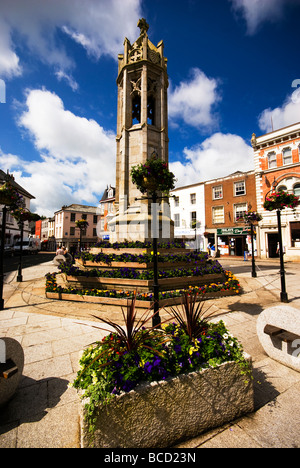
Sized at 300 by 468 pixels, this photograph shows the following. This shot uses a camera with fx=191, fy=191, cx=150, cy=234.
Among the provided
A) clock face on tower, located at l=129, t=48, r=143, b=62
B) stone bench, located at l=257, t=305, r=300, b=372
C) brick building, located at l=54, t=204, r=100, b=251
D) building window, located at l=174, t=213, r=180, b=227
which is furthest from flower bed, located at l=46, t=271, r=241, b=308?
brick building, located at l=54, t=204, r=100, b=251

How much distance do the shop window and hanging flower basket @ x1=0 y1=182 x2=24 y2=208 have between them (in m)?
25.5

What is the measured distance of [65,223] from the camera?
47.6m

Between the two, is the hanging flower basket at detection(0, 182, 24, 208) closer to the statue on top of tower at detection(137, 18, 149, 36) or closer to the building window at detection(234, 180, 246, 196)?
the statue on top of tower at detection(137, 18, 149, 36)

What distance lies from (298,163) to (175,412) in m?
27.1

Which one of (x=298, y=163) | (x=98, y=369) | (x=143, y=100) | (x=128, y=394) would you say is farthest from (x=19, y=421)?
(x=298, y=163)

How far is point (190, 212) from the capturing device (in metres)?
32.4

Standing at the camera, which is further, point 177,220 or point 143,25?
point 177,220

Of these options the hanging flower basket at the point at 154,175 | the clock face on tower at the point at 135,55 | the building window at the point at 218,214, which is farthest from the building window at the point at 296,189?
the hanging flower basket at the point at 154,175

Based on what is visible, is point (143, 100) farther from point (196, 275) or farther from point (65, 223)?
point (65, 223)

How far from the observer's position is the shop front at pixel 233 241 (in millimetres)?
26203

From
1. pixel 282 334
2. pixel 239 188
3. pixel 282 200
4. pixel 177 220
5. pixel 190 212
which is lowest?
pixel 282 334

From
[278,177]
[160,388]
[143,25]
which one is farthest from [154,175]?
[278,177]

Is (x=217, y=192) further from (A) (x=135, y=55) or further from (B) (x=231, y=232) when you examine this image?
(A) (x=135, y=55)

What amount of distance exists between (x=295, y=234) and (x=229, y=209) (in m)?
8.66
